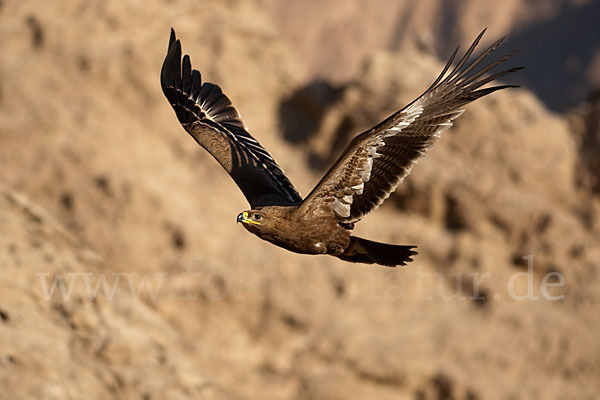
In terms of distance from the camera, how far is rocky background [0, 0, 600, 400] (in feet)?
34.3

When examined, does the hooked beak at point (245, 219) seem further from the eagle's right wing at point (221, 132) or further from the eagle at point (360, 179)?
the eagle's right wing at point (221, 132)

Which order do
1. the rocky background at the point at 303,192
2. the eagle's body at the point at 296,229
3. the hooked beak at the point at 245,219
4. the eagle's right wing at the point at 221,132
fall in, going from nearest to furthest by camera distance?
the hooked beak at the point at 245,219, the eagle's body at the point at 296,229, the eagle's right wing at the point at 221,132, the rocky background at the point at 303,192

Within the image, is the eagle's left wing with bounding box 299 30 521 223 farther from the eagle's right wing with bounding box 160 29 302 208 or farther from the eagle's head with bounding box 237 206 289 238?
the eagle's right wing with bounding box 160 29 302 208

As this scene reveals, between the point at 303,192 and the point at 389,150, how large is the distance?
710 centimetres

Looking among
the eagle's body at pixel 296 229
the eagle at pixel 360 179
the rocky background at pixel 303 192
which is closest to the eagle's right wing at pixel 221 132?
the eagle at pixel 360 179

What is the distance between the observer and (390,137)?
448 cm

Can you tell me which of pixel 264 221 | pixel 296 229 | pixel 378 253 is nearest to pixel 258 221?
pixel 264 221

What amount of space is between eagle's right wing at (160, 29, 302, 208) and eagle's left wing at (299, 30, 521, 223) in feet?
2.26

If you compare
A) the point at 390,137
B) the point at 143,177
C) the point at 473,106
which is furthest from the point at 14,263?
the point at 473,106

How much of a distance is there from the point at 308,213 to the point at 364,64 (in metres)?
7.92

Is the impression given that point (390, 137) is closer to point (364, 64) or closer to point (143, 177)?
point (143, 177)

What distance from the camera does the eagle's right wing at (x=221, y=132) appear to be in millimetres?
5613

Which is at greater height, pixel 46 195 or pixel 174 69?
pixel 46 195

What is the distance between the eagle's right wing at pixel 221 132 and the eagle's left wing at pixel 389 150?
69 centimetres
